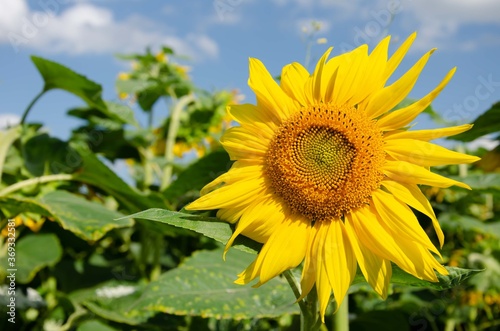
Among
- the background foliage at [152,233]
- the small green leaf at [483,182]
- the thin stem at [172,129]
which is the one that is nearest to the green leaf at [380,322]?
the background foliage at [152,233]

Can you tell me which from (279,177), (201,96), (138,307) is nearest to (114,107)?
(201,96)

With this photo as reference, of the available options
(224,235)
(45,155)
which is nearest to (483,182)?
(224,235)

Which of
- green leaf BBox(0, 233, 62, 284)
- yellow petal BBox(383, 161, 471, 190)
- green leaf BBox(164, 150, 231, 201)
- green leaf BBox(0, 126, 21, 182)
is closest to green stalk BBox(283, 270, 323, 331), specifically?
yellow petal BBox(383, 161, 471, 190)

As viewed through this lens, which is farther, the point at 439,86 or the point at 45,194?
the point at 45,194

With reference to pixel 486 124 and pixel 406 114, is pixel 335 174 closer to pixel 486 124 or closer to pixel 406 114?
pixel 406 114

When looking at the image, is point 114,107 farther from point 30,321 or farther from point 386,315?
point 386,315
